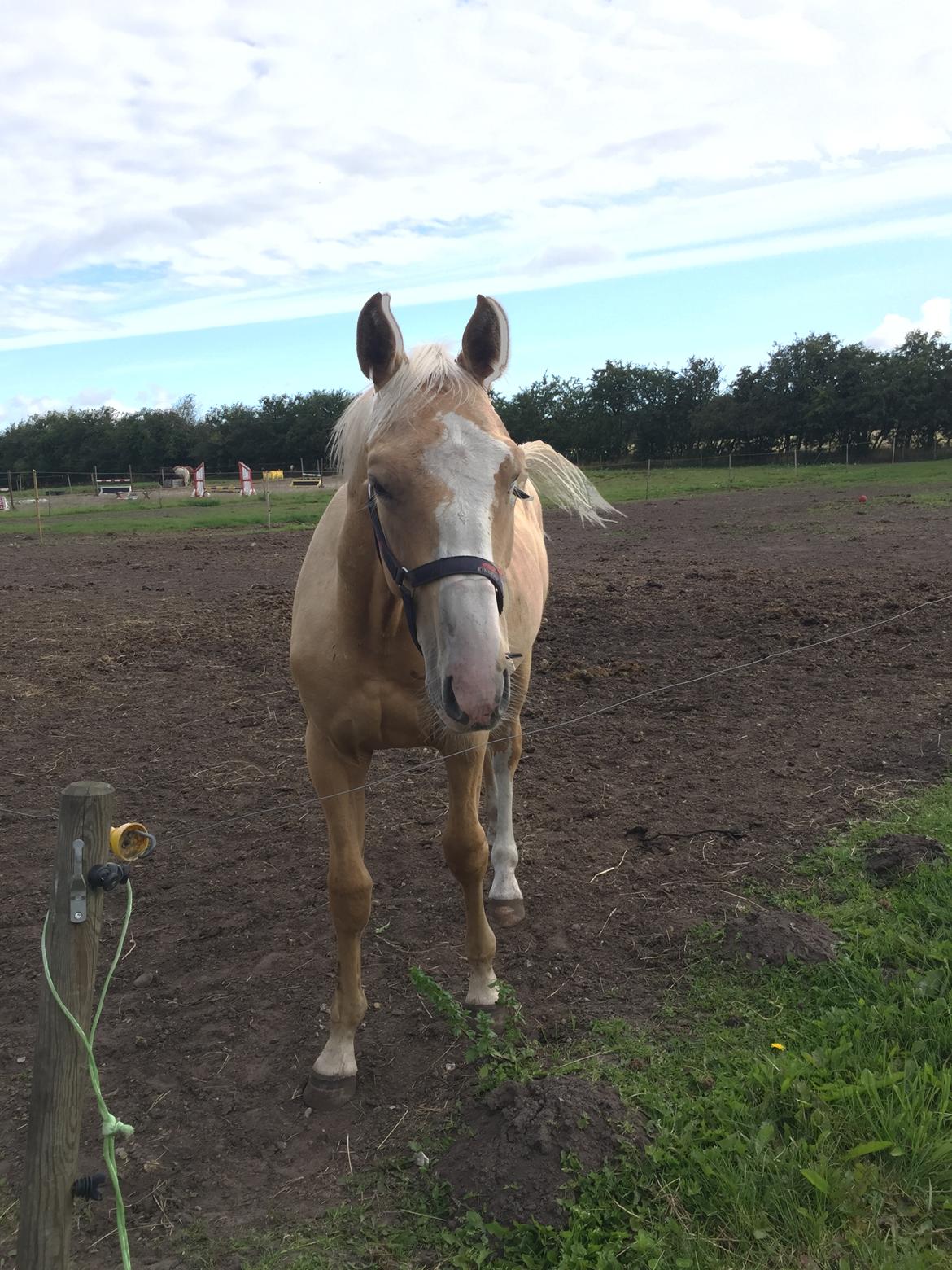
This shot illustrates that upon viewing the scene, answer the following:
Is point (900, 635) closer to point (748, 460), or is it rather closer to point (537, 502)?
point (537, 502)

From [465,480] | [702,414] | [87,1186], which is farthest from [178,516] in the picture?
[702,414]

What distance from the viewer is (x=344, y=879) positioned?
111 inches

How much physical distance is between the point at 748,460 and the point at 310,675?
160 feet

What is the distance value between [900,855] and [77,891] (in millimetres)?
3280

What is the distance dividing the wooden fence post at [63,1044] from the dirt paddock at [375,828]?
0.52 meters

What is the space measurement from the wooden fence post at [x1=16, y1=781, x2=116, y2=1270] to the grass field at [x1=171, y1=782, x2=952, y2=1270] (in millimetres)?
526

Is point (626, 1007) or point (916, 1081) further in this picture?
point (626, 1007)

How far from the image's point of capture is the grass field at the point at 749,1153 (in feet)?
6.50

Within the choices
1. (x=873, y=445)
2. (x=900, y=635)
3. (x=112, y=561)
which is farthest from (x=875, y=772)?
(x=873, y=445)

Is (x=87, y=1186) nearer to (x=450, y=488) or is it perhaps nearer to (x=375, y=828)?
(x=450, y=488)

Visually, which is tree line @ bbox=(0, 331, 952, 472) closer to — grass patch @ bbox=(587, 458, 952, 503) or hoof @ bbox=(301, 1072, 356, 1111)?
grass patch @ bbox=(587, 458, 952, 503)

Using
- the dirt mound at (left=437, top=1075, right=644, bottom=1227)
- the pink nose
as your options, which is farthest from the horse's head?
the dirt mound at (left=437, top=1075, right=644, bottom=1227)

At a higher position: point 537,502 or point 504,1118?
point 537,502

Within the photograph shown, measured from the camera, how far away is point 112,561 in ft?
48.3
